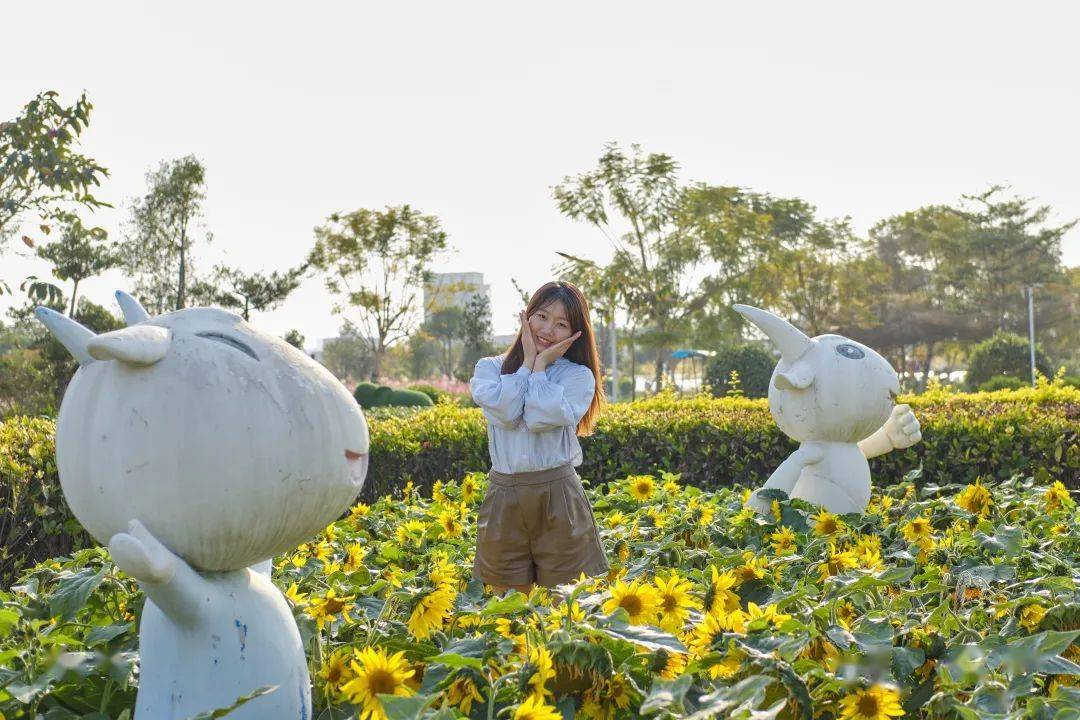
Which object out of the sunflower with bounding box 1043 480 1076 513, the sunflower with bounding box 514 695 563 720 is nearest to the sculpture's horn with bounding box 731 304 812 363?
the sunflower with bounding box 1043 480 1076 513

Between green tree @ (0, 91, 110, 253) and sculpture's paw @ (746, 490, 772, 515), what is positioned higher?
green tree @ (0, 91, 110, 253)

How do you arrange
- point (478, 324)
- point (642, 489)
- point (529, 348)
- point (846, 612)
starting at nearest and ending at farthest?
point (846, 612) < point (529, 348) < point (642, 489) < point (478, 324)

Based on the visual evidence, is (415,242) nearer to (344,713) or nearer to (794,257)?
(794,257)

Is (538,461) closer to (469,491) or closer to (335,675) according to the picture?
(469,491)

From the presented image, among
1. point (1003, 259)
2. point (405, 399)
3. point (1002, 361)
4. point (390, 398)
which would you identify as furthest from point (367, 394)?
point (1003, 259)

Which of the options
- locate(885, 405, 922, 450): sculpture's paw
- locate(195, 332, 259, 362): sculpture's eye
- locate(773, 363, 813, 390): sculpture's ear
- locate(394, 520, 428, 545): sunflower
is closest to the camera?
locate(195, 332, 259, 362): sculpture's eye

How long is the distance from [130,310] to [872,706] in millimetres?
1558

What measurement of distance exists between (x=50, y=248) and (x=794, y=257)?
53.4ft

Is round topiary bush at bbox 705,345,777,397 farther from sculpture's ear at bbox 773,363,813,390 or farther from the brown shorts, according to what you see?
the brown shorts

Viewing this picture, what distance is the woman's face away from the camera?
3.40 meters

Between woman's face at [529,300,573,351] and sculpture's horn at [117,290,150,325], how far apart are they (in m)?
1.59

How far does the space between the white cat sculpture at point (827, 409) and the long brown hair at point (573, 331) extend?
87 centimetres

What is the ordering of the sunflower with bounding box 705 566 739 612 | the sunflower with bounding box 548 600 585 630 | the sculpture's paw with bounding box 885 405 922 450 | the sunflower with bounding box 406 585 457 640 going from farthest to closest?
the sculpture's paw with bounding box 885 405 922 450
the sunflower with bounding box 705 566 739 612
the sunflower with bounding box 406 585 457 640
the sunflower with bounding box 548 600 585 630

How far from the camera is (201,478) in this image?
5.35ft
